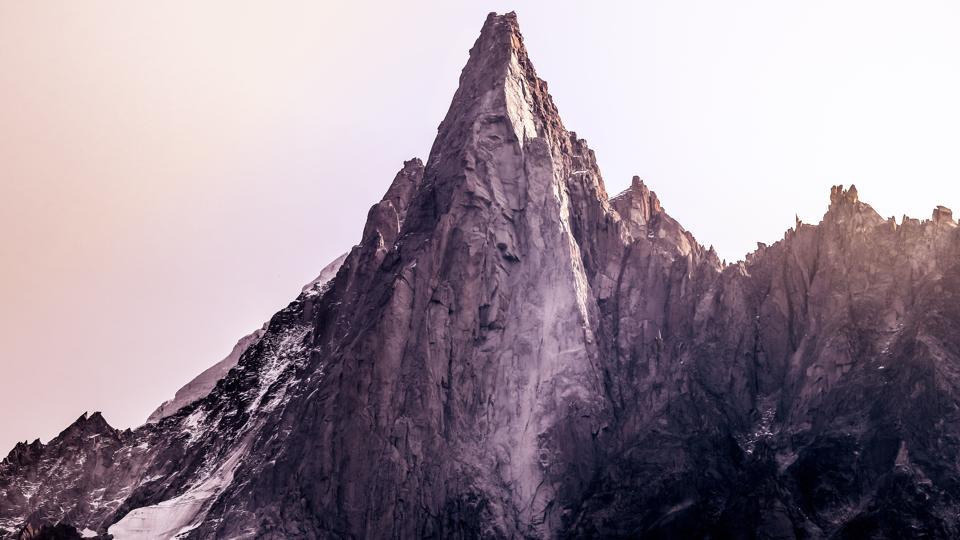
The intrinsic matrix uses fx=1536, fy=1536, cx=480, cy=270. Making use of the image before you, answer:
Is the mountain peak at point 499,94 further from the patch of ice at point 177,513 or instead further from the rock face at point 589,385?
the patch of ice at point 177,513

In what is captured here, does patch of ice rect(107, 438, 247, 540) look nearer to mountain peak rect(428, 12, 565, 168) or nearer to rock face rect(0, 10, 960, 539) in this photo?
rock face rect(0, 10, 960, 539)

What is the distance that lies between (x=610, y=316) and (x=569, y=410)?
16644 mm

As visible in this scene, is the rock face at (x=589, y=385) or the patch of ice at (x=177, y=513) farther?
the patch of ice at (x=177, y=513)

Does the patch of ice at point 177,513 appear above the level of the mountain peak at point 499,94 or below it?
below

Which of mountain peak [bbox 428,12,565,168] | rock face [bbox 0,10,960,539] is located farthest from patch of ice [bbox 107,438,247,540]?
mountain peak [bbox 428,12,565,168]

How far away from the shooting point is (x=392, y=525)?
15675 cm

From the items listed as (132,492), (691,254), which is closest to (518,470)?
(691,254)

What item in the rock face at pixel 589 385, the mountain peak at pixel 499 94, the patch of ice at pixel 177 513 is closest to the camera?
the rock face at pixel 589 385

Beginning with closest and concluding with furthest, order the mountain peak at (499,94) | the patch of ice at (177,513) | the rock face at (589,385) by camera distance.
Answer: the rock face at (589,385) → the patch of ice at (177,513) → the mountain peak at (499,94)

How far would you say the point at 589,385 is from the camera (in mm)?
162375

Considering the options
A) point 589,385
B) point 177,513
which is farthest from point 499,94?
point 177,513

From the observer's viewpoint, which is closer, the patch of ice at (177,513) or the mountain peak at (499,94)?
the patch of ice at (177,513)

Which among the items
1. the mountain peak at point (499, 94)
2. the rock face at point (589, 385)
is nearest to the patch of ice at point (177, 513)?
the rock face at point (589, 385)

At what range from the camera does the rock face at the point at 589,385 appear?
147875 millimetres
